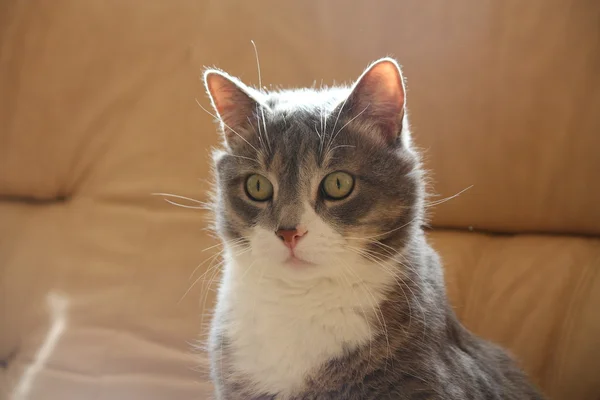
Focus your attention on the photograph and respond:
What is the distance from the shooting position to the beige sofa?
139 cm

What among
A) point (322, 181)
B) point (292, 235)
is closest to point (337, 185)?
point (322, 181)

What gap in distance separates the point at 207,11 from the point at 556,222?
3.77ft

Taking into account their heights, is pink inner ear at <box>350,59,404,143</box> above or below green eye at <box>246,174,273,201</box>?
above

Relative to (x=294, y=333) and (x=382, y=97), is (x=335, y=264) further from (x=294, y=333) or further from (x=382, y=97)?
(x=382, y=97)

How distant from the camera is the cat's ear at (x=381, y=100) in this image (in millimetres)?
1005

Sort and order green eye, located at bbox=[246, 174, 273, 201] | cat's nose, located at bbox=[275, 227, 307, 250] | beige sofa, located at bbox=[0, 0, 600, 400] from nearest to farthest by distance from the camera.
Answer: cat's nose, located at bbox=[275, 227, 307, 250], green eye, located at bbox=[246, 174, 273, 201], beige sofa, located at bbox=[0, 0, 600, 400]

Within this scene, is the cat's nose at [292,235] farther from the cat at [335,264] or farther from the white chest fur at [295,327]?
the white chest fur at [295,327]

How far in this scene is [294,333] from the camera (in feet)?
3.37

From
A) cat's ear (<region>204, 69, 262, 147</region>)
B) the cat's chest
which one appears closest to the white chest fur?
the cat's chest

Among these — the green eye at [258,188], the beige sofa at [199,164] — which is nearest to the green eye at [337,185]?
the green eye at [258,188]

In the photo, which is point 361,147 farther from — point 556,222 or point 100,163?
point 100,163

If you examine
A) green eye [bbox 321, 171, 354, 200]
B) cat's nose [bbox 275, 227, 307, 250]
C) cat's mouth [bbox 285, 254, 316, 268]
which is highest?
green eye [bbox 321, 171, 354, 200]

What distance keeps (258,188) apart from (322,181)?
14 cm

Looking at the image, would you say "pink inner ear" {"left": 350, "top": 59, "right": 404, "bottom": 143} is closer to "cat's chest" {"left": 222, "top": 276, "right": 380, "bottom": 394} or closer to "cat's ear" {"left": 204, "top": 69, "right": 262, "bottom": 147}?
"cat's ear" {"left": 204, "top": 69, "right": 262, "bottom": 147}
